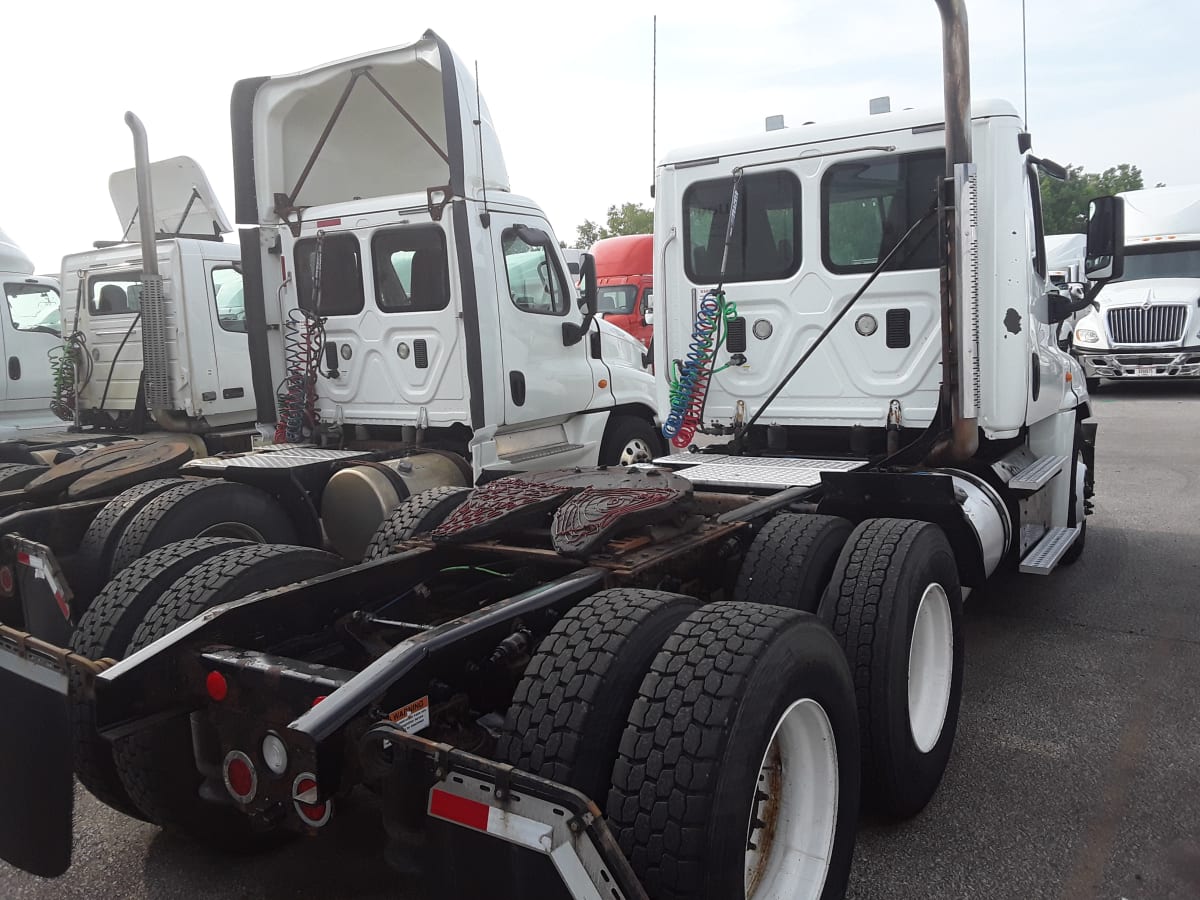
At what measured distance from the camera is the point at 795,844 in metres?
2.62

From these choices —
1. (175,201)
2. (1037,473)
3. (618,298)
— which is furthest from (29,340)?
(1037,473)

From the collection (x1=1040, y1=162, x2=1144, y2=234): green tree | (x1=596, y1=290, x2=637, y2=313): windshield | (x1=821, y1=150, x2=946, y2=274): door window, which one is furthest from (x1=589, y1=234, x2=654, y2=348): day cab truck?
(x1=1040, y1=162, x2=1144, y2=234): green tree

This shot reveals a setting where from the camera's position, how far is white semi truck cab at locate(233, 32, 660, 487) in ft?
20.8

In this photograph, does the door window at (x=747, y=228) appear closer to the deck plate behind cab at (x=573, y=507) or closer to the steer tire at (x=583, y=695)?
the deck plate behind cab at (x=573, y=507)

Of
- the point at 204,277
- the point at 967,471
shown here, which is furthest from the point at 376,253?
the point at 967,471

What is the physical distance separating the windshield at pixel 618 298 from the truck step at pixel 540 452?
32.5 ft

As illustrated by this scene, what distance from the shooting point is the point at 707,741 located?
2172mm

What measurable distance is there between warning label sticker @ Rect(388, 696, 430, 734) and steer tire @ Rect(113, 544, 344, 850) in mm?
550

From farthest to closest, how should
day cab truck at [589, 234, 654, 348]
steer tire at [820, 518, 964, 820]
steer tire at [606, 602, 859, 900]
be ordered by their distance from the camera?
day cab truck at [589, 234, 654, 348] → steer tire at [820, 518, 964, 820] → steer tire at [606, 602, 859, 900]

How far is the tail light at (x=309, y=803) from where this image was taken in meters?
2.22

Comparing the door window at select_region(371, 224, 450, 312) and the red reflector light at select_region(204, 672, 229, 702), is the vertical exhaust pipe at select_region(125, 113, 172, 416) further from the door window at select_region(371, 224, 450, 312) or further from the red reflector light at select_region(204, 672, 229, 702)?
the red reflector light at select_region(204, 672, 229, 702)

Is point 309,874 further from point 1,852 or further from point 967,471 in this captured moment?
point 967,471

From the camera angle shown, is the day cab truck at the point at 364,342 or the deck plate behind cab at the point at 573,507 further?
the day cab truck at the point at 364,342

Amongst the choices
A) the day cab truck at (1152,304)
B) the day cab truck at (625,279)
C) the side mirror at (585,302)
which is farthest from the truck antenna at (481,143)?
the day cab truck at (1152,304)
